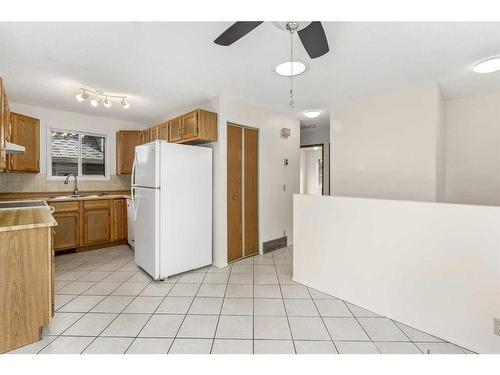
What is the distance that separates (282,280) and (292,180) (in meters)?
1.95

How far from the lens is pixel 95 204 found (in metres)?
3.88

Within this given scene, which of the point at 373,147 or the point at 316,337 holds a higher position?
the point at 373,147

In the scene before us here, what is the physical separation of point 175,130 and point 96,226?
2.11m

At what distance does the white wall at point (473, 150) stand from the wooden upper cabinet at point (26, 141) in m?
5.98

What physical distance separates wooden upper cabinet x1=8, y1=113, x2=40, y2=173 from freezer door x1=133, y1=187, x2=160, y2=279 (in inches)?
65.9

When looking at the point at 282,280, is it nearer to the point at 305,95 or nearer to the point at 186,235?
the point at 186,235

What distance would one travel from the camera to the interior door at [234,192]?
3352 mm

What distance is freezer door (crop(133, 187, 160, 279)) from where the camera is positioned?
109 inches

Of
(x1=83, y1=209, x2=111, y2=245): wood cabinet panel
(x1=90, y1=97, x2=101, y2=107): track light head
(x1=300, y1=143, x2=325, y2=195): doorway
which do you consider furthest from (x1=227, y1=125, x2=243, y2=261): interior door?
(x1=300, y1=143, x2=325, y2=195): doorway

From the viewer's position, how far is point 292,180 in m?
4.29

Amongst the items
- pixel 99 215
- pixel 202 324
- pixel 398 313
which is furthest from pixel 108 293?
pixel 398 313

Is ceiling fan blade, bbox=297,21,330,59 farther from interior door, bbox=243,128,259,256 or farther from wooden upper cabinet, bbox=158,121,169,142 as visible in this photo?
wooden upper cabinet, bbox=158,121,169,142

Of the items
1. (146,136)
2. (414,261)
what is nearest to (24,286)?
(414,261)

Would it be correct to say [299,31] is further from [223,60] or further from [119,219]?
[119,219]
